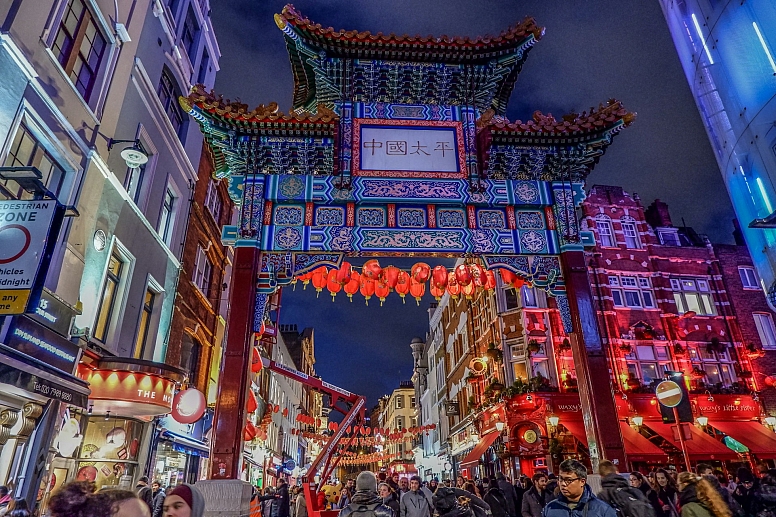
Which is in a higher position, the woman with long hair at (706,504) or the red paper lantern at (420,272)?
the red paper lantern at (420,272)

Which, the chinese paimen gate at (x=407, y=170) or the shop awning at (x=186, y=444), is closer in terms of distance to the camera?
the chinese paimen gate at (x=407, y=170)

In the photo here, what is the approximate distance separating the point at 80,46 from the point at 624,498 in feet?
50.6

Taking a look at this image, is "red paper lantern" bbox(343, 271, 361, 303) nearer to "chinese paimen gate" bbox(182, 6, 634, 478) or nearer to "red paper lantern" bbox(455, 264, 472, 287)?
"chinese paimen gate" bbox(182, 6, 634, 478)

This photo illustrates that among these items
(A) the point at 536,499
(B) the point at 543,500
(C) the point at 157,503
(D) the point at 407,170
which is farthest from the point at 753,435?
(C) the point at 157,503

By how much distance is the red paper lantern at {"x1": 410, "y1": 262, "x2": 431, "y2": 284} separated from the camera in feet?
41.0

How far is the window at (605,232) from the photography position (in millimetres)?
30516

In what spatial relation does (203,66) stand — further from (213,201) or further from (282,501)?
(282,501)

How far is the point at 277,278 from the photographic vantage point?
33.2 ft

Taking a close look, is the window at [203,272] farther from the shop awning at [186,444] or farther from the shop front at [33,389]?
the shop front at [33,389]

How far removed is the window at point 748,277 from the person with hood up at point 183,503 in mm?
35811

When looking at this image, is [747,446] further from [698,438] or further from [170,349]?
[170,349]

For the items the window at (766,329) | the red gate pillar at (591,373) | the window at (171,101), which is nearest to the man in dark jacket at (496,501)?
the red gate pillar at (591,373)

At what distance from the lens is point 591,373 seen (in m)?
9.70

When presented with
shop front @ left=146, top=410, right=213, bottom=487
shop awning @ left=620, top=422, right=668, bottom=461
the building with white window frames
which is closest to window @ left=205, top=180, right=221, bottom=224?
the building with white window frames
